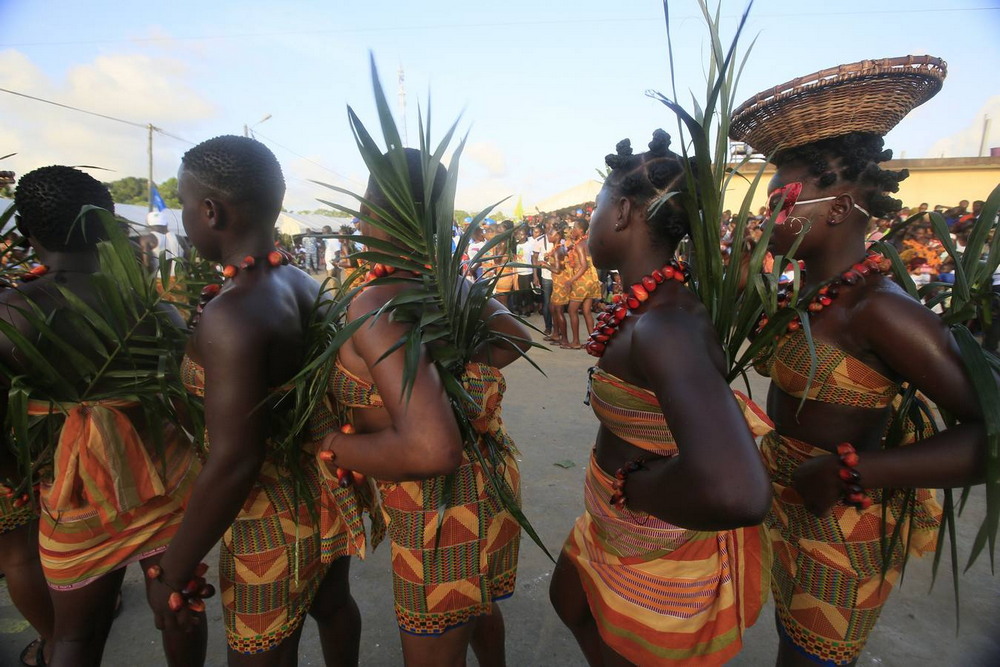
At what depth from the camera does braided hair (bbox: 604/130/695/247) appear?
149cm

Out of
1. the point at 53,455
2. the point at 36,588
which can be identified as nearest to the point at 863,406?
the point at 53,455

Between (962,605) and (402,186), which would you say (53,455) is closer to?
(402,186)

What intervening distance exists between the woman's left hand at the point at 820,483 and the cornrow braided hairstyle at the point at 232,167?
1.80 metres

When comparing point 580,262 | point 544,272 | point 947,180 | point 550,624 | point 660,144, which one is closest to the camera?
point 660,144

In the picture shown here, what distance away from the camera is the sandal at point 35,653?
7.79 ft

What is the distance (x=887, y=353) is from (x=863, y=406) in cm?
20

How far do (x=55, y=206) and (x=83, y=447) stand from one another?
2.63ft

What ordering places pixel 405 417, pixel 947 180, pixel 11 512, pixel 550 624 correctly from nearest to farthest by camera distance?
pixel 405 417
pixel 11 512
pixel 550 624
pixel 947 180

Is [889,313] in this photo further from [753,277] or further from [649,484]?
[649,484]

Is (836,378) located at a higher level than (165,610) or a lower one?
higher

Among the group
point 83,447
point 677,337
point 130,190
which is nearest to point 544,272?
point 83,447

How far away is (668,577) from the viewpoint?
1475 mm

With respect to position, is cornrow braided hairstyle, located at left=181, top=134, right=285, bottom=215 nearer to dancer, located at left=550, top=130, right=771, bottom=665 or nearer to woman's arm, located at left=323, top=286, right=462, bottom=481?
woman's arm, located at left=323, top=286, right=462, bottom=481

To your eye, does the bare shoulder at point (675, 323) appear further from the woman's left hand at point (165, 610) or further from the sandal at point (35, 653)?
the sandal at point (35, 653)
